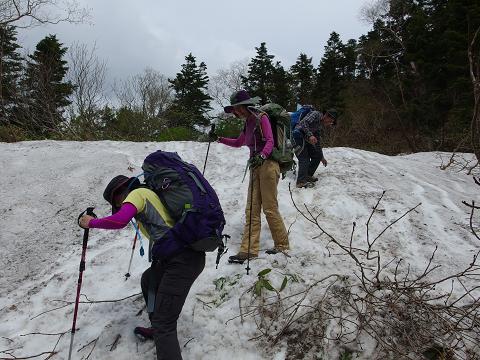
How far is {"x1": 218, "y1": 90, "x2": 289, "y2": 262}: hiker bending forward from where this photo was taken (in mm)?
4539

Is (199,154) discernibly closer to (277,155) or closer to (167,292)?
(277,155)

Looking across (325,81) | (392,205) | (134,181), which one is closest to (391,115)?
(325,81)

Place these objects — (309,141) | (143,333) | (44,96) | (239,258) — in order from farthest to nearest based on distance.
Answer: (44,96) → (309,141) → (239,258) → (143,333)

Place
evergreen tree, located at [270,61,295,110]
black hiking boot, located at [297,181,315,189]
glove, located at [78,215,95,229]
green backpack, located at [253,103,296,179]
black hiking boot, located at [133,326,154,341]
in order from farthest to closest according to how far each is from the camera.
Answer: evergreen tree, located at [270,61,295,110] < black hiking boot, located at [297,181,315,189] < green backpack, located at [253,103,296,179] < black hiking boot, located at [133,326,154,341] < glove, located at [78,215,95,229]

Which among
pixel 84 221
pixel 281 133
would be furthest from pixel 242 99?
pixel 84 221

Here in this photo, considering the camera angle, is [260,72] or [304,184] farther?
[260,72]

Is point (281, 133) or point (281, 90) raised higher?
point (281, 90)

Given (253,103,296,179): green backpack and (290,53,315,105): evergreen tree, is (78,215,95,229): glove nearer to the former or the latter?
(253,103,296,179): green backpack

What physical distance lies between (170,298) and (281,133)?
9.05 ft

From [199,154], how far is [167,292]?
6.72m

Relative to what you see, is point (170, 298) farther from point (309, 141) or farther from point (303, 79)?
point (303, 79)

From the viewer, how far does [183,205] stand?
9.50 ft

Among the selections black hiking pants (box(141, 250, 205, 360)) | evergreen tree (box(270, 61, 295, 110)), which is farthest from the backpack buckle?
evergreen tree (box(270, 61, 295, 110))

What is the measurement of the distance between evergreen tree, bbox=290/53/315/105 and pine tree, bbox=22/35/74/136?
20.2 meters
